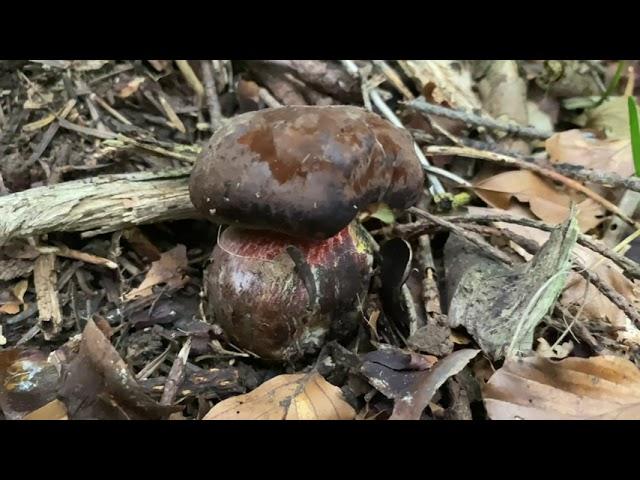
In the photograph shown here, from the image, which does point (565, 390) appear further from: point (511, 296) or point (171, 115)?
point (171, 115)

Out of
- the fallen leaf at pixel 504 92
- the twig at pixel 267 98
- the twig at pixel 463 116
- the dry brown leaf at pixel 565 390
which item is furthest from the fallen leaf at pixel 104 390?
the fallen leaf at pixel 504 92

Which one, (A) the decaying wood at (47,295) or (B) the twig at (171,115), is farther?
(B) the twig at (171,115)

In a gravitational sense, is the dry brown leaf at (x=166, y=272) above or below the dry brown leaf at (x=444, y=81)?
below

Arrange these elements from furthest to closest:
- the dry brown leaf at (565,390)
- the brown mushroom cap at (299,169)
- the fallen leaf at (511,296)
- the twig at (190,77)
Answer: the twig at (190,77), the fallen leaf at (511,296), the brown mushroom cap at (299,169), the dry brown leaf at (565,390)

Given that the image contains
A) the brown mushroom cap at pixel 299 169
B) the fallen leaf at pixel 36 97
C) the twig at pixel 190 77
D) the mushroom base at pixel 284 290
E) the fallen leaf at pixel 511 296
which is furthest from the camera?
the twig at pixel 190 77

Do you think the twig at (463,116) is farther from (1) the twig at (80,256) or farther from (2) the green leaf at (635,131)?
(1) the twig at (80,256)

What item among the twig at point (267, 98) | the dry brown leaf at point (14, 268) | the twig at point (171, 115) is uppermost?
the twig at point (267, 98)

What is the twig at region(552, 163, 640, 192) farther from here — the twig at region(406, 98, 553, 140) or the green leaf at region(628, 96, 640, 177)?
the twig at region(406, 98, 553, 140)
